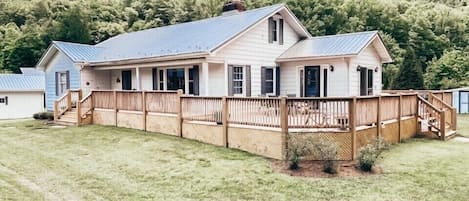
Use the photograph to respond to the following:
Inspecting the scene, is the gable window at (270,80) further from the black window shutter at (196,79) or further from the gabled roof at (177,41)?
the black window shutter at (196,79)

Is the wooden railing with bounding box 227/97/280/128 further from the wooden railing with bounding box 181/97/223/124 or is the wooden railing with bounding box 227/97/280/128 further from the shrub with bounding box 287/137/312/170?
the shrub with bounding box 287/137/312/170

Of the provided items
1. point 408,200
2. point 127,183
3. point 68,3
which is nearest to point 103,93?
point 127,183

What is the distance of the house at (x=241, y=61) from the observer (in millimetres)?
14141

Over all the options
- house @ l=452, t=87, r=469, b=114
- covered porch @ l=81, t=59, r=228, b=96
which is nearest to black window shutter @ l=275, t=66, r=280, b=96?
covered porch @ l=81, t=59, r=228, b=96

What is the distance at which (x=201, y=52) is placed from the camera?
1292 centimetres

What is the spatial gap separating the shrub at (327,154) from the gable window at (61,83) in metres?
13.9

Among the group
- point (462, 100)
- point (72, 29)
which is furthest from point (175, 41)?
point (72, 29)

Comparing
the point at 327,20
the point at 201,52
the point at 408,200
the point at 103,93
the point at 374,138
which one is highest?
the point at 327,20

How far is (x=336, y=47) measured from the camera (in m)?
14.6

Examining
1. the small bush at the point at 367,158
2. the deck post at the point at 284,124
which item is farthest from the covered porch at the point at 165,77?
the small bush at the point at 367,158

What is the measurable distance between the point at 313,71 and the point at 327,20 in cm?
2039

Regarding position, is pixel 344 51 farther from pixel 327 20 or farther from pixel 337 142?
pixel 327 20

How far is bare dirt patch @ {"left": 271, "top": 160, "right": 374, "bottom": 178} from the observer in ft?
25.5

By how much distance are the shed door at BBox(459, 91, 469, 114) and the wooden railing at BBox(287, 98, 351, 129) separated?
16056 millimetres
